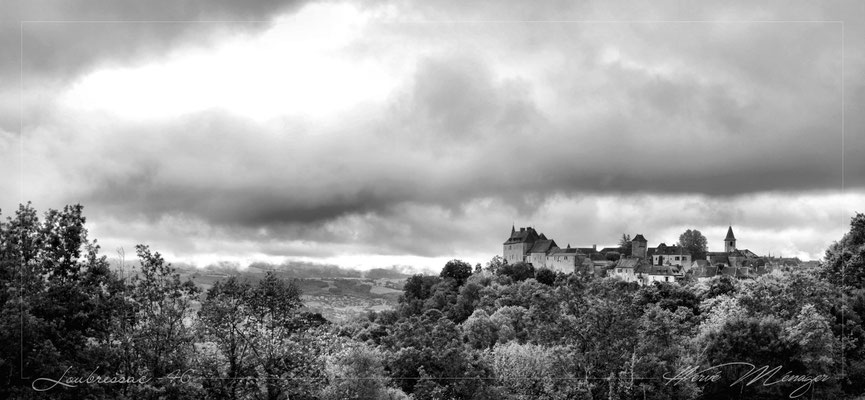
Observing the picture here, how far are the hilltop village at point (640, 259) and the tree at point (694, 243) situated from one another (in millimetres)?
837

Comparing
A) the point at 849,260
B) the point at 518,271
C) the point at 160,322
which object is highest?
the point at 849,260

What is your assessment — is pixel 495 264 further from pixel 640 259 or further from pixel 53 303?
pixel 53 303

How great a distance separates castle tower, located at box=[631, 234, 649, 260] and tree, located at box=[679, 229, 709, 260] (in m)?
8.44

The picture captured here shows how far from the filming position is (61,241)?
106ft

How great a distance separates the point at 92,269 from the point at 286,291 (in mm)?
10037

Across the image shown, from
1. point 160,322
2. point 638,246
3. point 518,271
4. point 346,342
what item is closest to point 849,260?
point 346,342

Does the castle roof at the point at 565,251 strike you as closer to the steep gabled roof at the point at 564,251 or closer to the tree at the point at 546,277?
the steep gabled roof at the point at 564,251

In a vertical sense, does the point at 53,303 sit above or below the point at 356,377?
above

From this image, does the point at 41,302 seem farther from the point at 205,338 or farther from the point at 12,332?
the point at 205,338

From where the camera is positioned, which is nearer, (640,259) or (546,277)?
(546,277)
